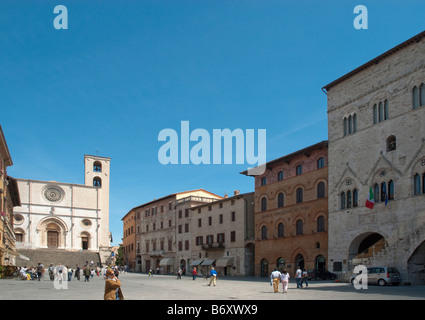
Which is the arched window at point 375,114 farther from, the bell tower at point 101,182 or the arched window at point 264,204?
the bell tower at point 101,182

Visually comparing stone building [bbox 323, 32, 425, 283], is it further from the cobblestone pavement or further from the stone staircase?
the stone staircase

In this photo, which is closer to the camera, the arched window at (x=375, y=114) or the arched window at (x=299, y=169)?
the arched window at (x=375, y=114)

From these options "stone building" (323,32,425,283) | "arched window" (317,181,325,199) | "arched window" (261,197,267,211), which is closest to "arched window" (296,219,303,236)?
"arched window" (317,181,325,199)

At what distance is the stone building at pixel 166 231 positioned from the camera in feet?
220

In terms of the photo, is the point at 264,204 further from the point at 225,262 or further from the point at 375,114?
the point at 375,114

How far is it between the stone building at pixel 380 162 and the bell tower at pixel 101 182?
51951mm

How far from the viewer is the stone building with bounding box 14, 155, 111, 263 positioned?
251 feet

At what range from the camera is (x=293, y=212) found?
148ft

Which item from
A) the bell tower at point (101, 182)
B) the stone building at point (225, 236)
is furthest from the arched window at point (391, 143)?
the bell tower at point (101, 182)

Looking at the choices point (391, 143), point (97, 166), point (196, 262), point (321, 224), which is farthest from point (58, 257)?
point (391, 143)

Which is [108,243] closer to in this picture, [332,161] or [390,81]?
[332,161]

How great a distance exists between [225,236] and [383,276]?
97.6ft

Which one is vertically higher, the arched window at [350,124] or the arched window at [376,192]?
the arched window at [350,124]
